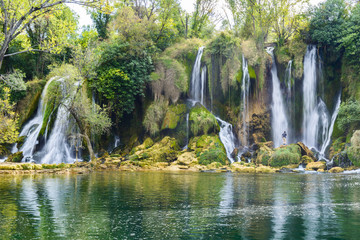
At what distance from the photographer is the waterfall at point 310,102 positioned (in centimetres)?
3622

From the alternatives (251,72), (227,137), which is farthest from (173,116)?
(251,72)

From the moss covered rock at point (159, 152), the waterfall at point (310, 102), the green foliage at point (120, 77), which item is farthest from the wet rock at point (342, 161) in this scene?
the green foliage at point (120, 77)

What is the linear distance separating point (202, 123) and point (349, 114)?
1280 cm

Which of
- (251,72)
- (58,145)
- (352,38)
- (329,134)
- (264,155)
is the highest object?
(352,38)

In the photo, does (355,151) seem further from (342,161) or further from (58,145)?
(58,145)

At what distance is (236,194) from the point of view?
49.1 feet

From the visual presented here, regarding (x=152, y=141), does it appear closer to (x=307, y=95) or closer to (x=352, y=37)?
(x=307, y=95)

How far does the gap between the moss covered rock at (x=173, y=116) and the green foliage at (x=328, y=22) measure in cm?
1497

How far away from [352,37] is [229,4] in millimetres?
17768

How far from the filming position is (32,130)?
114 feet

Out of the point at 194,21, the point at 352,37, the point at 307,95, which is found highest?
the point at 194,21

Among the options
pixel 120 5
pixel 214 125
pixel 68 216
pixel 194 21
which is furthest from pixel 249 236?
pixel 194 21

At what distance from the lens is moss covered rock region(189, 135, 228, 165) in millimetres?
31750

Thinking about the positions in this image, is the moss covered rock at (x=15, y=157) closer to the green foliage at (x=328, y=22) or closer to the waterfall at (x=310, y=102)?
the waterfall at (x=310, y=102)
